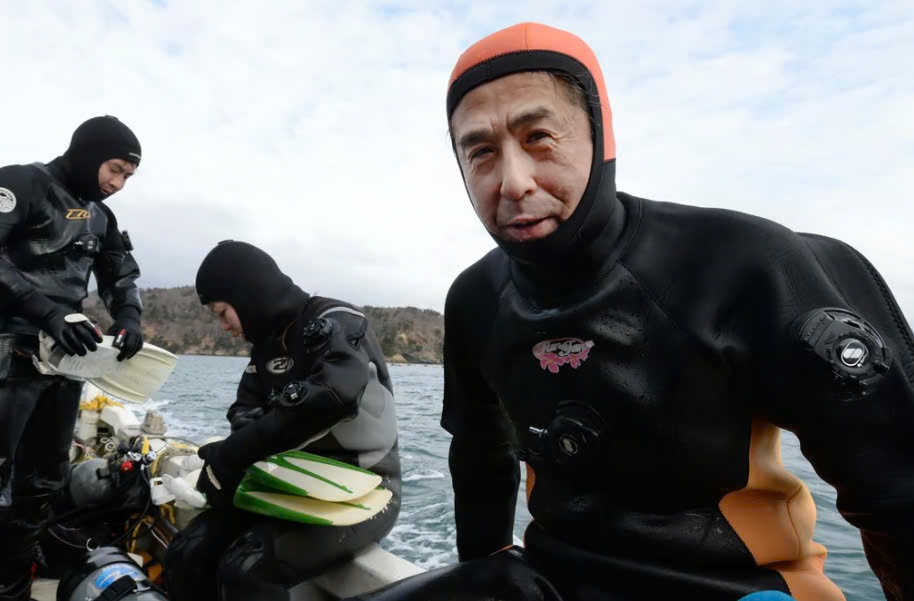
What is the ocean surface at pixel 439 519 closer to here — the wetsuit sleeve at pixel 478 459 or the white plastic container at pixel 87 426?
the wetsuit sleeve at pixel 478 459

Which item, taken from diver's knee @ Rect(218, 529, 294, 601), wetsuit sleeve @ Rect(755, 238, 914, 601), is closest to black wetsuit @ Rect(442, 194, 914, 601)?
wetsuit sleeve @ Rect(755, 238, 914, 601)

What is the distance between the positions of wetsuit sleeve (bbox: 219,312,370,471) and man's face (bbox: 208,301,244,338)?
2.14 ft

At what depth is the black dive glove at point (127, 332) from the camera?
3.56 metres

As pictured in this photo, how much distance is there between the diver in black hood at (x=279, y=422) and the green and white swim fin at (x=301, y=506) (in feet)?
0.23

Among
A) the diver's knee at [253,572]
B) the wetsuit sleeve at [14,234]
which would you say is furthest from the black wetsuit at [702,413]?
the wetsuit sleeve at [14,234]

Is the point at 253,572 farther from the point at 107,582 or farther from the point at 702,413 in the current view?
the point at 702,413

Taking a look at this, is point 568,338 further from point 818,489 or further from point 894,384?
point 818,489

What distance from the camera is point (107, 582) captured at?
253 cm

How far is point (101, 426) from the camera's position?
5.88m

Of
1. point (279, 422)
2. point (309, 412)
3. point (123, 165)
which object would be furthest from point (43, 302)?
point (309, 412)

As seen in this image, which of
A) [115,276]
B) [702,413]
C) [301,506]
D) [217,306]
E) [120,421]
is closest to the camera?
[702,413]

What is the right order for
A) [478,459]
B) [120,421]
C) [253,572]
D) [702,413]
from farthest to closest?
[120,421] < [253,572] < [478,459] < [702,413]

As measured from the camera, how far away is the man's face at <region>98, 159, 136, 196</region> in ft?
11.4

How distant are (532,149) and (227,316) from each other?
89.1 inches
